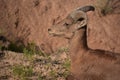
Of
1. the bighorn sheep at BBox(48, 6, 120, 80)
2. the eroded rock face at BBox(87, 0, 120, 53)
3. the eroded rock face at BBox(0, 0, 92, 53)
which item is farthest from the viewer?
the eroded rock face at BBox(0, 0, 92, 53)

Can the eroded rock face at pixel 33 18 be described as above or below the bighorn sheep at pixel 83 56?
above

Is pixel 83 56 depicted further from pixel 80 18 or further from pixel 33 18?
pixel 33 18

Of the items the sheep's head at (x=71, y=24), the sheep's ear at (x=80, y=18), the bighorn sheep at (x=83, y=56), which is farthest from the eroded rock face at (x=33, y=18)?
the sheep's ear at (x=80, y=18)

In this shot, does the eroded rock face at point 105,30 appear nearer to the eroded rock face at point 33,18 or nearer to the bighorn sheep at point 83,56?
the eroded rock face at point 33,18

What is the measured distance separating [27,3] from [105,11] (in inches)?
107

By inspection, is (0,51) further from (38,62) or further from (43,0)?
(43,0)

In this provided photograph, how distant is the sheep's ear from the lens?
7.56 m

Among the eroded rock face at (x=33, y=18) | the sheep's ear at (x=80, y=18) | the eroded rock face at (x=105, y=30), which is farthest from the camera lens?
the eroded rock face at (x=33, y=18)

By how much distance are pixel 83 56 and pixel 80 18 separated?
84cm

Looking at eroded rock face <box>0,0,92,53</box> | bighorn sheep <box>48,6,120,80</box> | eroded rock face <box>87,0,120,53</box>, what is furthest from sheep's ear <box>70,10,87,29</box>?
eroded rock face <box>0,0,92,53</box>

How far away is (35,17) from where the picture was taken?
11320mm

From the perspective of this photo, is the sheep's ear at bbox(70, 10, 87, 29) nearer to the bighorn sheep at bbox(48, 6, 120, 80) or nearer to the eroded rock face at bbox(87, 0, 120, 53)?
the bighorn sheep at bbox(48, 6, 120, 80)

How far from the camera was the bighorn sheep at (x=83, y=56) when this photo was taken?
7039 mm

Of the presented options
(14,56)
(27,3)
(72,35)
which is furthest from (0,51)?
(72,35)
